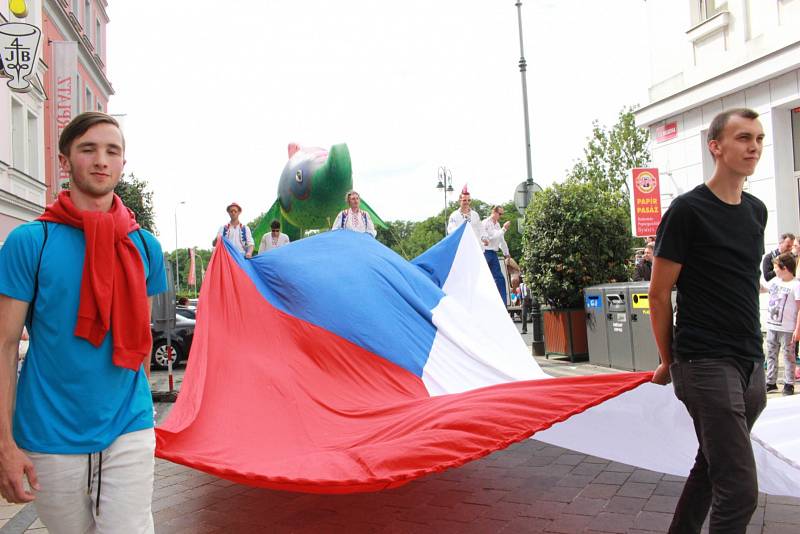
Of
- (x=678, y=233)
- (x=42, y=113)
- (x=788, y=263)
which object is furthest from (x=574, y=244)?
(x=42, y=113)

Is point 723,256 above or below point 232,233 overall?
below

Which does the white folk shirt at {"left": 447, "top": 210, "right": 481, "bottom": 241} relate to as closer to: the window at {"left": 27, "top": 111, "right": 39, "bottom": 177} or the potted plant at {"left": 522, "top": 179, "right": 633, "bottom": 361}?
the potted plant at {"left": 522, "top": 179, "right": 633, "bottom": 361}

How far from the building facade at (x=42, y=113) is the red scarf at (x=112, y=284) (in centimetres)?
1242

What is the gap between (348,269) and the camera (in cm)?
616

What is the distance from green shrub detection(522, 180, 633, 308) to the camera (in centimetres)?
1101

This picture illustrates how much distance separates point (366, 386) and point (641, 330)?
17.9 ft

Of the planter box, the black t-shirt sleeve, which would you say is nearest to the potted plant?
the planter box

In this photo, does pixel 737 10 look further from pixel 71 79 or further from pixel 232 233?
pixel 71 79

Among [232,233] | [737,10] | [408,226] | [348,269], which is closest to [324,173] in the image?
[232,233]

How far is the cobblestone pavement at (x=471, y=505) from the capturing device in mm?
4012

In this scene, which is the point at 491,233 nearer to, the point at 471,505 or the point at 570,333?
the point at 570,333

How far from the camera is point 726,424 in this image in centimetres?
268

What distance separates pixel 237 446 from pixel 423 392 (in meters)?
1.48

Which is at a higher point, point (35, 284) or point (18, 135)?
point (18, 135)
